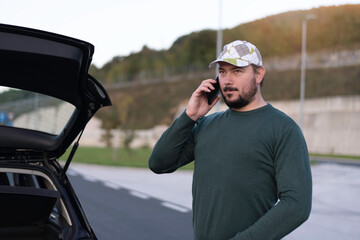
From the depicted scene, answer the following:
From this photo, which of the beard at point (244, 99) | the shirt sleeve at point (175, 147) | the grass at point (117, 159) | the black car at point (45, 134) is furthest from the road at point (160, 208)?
the grass at point (117, 159)

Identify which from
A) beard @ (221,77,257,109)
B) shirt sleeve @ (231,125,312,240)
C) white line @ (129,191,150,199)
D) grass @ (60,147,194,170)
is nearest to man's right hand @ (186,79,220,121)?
beard @ (221,77,257,109)

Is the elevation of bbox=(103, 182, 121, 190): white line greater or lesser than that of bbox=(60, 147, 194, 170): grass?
greater

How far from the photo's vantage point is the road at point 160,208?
723cm

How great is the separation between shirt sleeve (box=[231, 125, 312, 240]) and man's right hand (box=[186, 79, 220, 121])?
0.47 metres

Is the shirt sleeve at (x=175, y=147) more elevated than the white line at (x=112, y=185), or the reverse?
the shirt sleeve at (x=175, y=147)

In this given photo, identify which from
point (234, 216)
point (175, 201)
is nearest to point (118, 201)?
point (175, 201)

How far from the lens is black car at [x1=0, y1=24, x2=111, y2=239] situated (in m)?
2.66

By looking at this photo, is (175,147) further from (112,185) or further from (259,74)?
(112,185)

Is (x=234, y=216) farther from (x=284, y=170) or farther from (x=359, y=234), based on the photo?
(x=359, y=234)

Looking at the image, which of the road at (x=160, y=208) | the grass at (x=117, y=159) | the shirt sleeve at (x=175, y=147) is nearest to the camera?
the shirt sleeve at (x=175, y=147)

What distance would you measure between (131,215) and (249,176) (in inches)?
268

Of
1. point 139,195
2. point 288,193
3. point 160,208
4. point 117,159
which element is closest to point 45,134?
point 288,193

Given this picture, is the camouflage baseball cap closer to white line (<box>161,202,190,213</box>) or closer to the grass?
white line (<box>161,202,190,213</box>)

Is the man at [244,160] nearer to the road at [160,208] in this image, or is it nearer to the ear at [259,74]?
the ear at [259,74]
